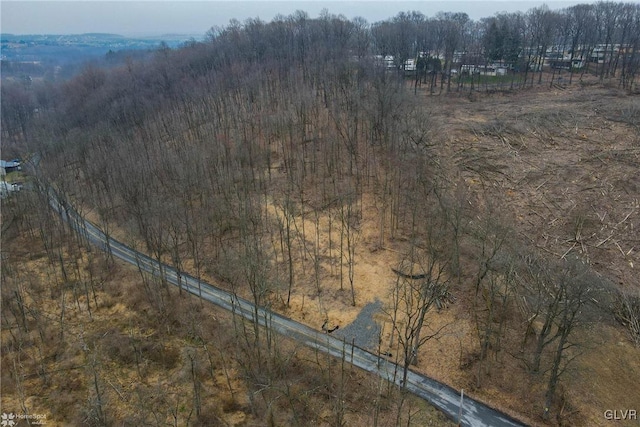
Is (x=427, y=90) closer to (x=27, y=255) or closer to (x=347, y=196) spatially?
(x=347, y=196)

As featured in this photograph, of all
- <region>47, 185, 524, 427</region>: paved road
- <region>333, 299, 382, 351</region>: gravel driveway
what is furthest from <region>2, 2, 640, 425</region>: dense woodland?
<region>47, 185, 524, 427</region>: paved road

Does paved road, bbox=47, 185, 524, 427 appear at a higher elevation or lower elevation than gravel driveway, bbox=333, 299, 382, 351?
lower

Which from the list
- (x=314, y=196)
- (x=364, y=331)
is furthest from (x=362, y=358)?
(x=314, y=196)

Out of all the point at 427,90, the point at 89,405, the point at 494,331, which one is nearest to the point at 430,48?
the point at 427,90

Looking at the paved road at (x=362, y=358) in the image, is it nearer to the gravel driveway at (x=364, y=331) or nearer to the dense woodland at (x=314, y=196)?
the gravel driveway at (x=364, y=331)

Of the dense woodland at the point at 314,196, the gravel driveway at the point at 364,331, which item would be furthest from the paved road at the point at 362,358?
the dense woodland at the point at 314,196

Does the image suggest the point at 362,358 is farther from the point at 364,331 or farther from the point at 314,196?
the point at 314,196

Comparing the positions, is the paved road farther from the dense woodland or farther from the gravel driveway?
the dense woodland

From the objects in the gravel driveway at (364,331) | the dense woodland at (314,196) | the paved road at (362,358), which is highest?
the dense woodland at (314,196)
